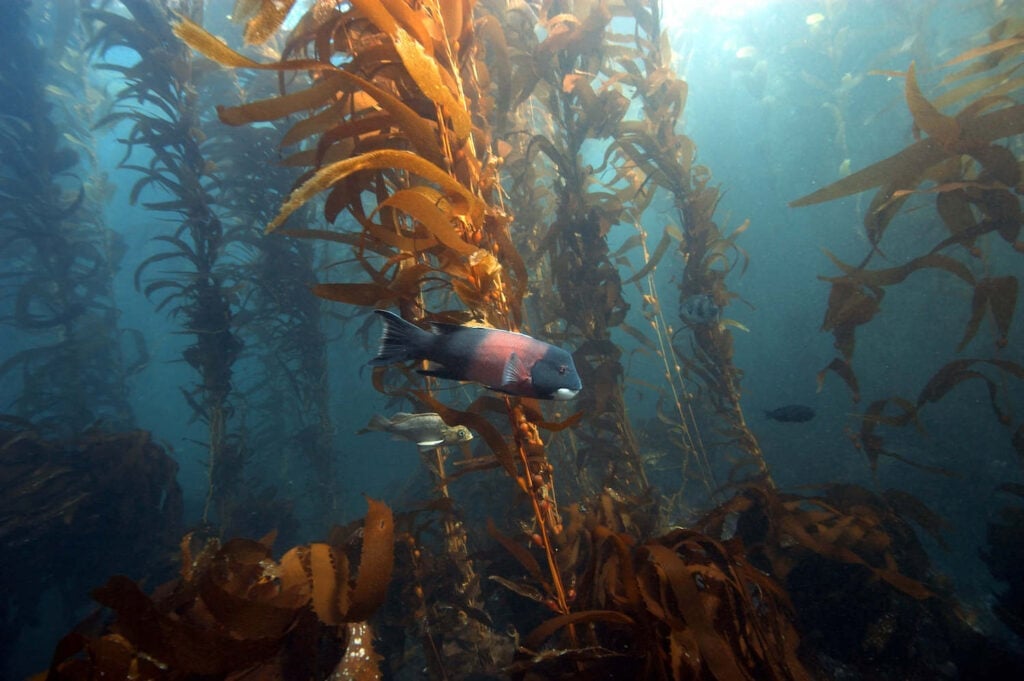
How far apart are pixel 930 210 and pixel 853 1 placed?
10671 mm

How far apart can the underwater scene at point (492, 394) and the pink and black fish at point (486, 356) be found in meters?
0.01

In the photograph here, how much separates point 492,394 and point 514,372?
15.8 feet

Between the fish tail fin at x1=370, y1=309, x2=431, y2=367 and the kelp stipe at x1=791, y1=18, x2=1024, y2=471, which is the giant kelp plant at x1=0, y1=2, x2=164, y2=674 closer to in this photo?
the fish tail fin at x1=370, y1=309, x2=431, y2=367

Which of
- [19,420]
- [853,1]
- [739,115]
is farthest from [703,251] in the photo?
[739,115]

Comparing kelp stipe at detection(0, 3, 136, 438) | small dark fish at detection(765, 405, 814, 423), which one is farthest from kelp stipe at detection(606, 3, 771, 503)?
kelp stipe at detection(0, 3, 136, 438)

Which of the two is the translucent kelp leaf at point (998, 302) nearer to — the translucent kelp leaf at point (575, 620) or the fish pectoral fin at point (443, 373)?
the translucent kelp leaf at point (575, 620)

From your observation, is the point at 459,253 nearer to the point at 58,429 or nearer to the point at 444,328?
the point at 444,328

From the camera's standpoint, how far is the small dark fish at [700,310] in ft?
15.3

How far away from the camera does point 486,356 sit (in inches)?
63.5

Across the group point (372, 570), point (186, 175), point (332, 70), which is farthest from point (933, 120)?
point (186, 175)

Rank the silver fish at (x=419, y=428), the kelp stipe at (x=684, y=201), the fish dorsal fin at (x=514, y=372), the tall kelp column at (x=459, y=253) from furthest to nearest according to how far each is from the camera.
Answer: the kelp stipe at (x=684, y=201)
the silver fish at (x=419, y=428)
the tall kelp column at (x=459, y=253)
the fish dorsal fin at (x=514, y=372)

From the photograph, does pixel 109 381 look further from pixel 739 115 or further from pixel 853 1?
pixel 739 115

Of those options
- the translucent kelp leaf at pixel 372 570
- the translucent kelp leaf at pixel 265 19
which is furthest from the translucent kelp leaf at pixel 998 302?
the translucent kelp leaf at pixel 265 19

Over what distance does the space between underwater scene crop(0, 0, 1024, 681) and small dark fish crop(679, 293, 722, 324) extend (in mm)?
132
